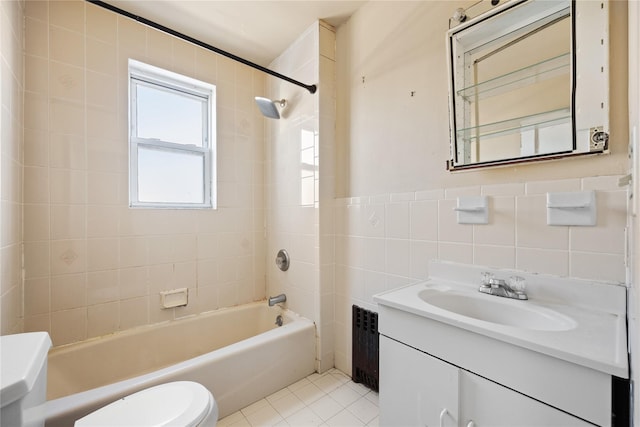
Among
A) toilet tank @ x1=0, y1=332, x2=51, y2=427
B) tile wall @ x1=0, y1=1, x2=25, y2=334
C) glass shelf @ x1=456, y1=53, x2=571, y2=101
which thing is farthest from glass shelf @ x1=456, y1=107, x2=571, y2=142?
tile wall @ x1=0, y1=1, x2=25, y2=334

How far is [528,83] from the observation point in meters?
1.06

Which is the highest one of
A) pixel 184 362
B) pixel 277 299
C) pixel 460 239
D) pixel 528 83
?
pixel 528 83

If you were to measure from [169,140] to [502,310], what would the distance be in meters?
2.27

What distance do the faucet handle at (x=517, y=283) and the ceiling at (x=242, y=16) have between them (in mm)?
1784

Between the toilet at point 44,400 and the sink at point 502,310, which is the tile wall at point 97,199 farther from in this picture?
the sink at point 502,310

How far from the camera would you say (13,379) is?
22.5 inches

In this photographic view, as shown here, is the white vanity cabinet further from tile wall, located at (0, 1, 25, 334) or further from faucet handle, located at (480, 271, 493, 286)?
tile wall, located at (0, 1, 25, 334)

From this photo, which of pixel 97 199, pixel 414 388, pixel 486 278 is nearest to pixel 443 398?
pixel 414 388

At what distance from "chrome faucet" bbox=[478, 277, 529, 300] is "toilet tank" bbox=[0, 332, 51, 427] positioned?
4.75 feet

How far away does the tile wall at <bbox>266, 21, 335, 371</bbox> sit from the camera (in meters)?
1.83

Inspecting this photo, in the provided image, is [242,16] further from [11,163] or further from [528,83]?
[528,83]

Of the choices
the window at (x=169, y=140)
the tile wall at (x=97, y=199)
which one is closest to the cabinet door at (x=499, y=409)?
the tile wall at (x=97, y=199)

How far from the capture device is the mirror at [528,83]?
3.00 feet

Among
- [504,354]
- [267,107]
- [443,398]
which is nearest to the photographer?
[504,354]
